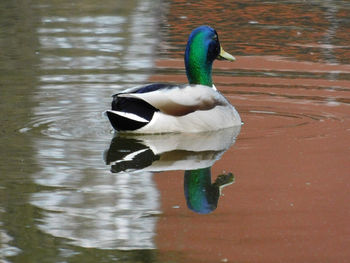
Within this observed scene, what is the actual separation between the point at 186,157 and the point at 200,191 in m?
1.21

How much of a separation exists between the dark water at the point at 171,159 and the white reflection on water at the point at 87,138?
18 millimetres

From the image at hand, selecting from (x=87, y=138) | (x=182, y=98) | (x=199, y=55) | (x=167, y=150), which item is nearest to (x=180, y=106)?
(x=182, y=98)

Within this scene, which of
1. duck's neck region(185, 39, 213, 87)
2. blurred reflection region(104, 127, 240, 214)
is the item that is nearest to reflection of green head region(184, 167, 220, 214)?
blurred reflection region(104, 127, 240, 214)

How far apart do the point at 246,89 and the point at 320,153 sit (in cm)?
311

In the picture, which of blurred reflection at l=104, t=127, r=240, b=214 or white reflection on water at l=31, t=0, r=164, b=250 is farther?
blurred reflection at l=104, t=127, r=240, b=214

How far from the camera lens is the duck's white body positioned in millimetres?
8781

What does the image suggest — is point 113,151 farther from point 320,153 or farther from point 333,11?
point 333,11

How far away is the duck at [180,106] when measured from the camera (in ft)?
28.7

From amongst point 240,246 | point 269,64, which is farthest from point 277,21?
point 240,246

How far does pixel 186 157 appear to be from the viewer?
27.1 feet

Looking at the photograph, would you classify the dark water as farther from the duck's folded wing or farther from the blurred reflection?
the duck's folded wing

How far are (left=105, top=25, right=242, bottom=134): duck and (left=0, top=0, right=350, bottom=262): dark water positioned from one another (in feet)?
0.48

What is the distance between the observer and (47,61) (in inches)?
516

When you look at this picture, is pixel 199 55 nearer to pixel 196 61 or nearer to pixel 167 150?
pixel 196 61
